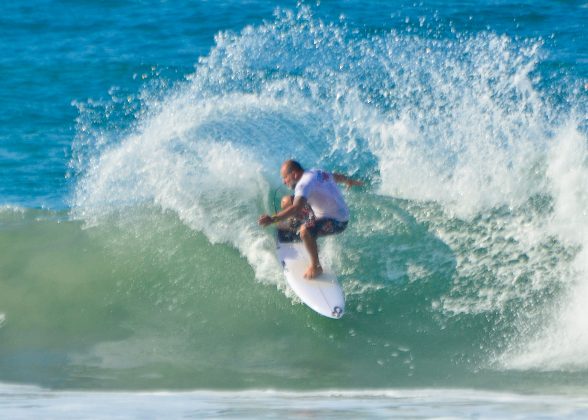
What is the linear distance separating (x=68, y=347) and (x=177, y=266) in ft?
5.38

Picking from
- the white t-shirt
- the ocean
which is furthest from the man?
the ocean

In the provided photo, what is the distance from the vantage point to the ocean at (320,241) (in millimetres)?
8086

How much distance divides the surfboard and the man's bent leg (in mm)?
58

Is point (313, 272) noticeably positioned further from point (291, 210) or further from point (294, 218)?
point (294, 218)

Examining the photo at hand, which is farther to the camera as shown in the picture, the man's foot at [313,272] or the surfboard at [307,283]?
the man's foot at [313,272]

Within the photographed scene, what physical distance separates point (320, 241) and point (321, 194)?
0.93 meters

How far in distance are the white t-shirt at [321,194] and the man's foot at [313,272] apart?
531 millimetres

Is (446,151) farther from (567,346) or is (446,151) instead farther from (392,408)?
(392,408)

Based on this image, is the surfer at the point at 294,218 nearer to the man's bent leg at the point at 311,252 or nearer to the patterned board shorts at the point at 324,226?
the patterned board shorts at the point at 324,226

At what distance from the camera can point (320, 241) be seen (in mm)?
9906

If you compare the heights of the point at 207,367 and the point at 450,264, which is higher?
the point at 450,264

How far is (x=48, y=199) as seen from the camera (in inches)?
507

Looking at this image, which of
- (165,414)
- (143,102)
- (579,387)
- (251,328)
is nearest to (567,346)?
(579,387)

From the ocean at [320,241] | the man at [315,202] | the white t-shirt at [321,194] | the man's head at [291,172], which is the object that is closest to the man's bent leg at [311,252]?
the man at [315,202]
